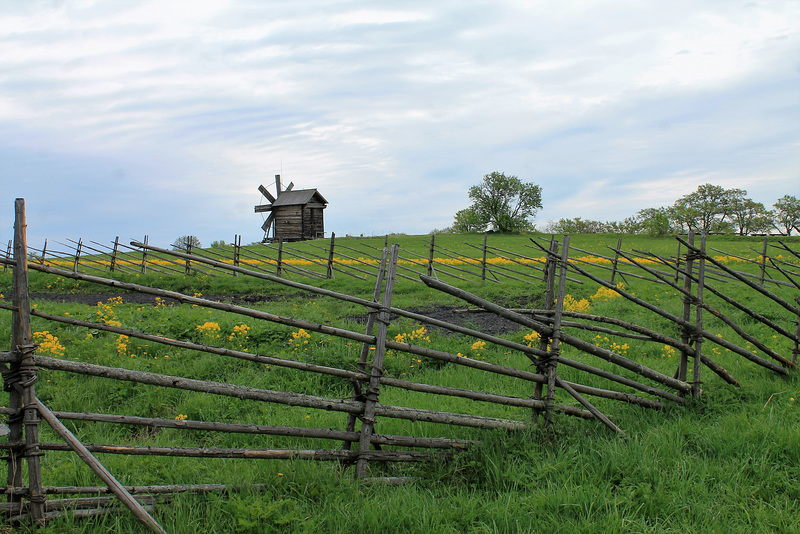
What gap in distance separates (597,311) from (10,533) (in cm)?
917

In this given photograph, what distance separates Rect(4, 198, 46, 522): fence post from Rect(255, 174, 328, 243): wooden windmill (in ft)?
116

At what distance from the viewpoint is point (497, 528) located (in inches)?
107

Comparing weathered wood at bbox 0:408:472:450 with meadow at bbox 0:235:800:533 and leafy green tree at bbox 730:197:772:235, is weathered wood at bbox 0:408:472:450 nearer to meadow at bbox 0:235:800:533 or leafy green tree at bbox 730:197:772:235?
meadow at bbox 0:235:800:533

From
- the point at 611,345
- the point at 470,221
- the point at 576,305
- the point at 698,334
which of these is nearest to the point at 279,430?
the point at 698,334

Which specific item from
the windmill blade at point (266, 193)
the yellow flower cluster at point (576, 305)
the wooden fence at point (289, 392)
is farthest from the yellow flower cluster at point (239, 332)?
the windmill blade at point (266, 193)

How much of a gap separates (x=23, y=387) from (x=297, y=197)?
37622 mm

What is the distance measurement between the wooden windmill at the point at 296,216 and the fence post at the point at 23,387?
35.4 metres

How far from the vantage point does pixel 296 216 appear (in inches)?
1517

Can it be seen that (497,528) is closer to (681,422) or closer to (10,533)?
(681,422)

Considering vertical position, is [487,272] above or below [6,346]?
above

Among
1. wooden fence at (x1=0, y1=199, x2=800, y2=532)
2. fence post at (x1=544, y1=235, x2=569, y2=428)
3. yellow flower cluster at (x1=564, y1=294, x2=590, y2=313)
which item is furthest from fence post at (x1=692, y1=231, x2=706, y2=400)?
yellow flower cluster at (x1=564, y1=294, x2=590, y2=313)

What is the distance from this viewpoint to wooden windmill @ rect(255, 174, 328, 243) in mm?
38281

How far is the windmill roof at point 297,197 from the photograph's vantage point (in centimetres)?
3836

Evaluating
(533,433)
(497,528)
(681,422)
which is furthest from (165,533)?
(681,422)
